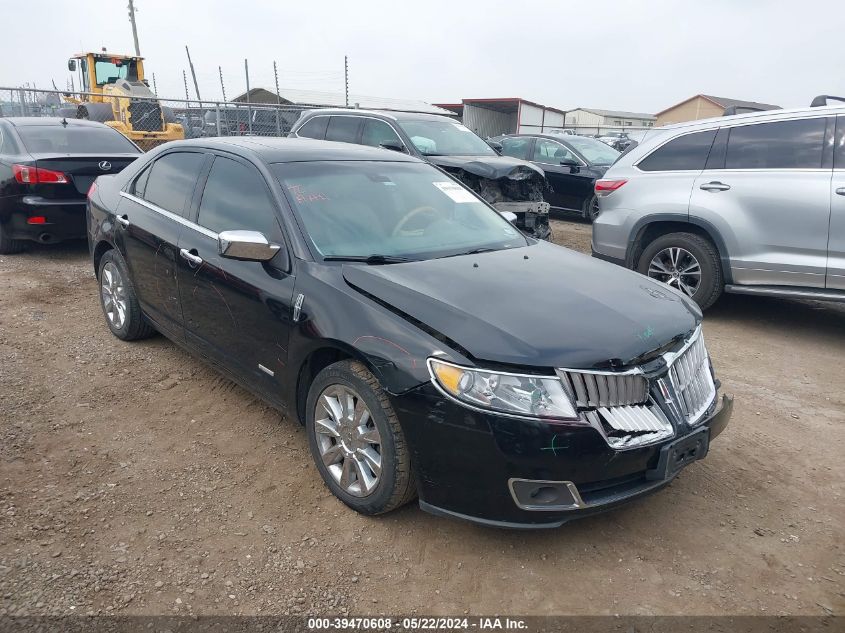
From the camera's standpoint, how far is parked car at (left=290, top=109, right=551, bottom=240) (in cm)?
803

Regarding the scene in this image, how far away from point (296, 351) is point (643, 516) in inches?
71.9

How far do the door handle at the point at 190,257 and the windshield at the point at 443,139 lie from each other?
17.2 feet

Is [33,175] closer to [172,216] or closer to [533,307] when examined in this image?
[172,216]

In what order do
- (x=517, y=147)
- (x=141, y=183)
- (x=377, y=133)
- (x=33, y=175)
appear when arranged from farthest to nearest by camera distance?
(x=517, y=147), (x=377, y=133), (x=33, y=175), (x=141, y=183)

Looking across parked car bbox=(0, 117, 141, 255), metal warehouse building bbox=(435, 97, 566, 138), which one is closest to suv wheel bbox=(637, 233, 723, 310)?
parked car bbox=(0, 117, 141, 255)

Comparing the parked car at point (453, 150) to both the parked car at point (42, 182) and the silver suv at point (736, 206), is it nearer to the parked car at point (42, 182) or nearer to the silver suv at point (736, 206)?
the silver suv at point (736, 206)

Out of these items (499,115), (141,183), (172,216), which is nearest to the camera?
(172,216)

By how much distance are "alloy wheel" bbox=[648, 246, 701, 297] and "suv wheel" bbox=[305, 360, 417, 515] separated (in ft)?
13.9

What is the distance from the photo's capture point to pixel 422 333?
2613mm

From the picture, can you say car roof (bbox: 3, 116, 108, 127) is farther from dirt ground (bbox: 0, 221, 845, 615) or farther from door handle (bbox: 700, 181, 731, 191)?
door handle (bbox: 700, 181, 731, 191)

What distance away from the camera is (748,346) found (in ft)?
17.5

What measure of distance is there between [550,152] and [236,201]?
924cm

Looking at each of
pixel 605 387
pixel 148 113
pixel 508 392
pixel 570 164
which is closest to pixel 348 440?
pixel 508 392

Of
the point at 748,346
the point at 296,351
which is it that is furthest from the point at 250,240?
the point at 748,346
